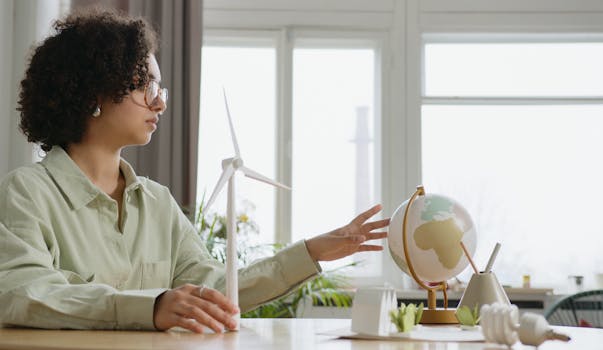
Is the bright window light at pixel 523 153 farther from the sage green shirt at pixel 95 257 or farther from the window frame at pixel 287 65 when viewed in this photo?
the sage green shirt at pixel 95 257

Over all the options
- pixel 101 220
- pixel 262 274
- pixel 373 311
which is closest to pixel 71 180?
pixel 101 220

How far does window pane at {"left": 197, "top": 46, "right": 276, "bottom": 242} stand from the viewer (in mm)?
4543

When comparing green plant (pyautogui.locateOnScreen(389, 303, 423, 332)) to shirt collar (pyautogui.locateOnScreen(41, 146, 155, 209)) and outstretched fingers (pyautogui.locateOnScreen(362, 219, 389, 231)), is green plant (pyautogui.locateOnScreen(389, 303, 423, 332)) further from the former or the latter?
shirt collar (pyautogui.locateOnScreen(41, 146, 155, 209))

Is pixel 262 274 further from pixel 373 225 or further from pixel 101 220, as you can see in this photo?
pixel 101 220

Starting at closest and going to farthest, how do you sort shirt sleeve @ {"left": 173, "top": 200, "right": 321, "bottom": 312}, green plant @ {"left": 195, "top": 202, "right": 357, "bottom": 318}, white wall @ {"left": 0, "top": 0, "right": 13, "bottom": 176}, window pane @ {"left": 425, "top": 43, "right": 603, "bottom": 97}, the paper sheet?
the paper sheet
shirt sleeve @ {"left": 173, "top": 200, "right": 321, "bottom": 312}
white wall @ {"left": 0, "top": 0, "right": 13, "bottom": 176}
green plant @ {"left": 195, "top": 202, "right": 357, "bottom": 318}
window pane @ {"left": 425, "top": 43, "right": 603, "bottom": 97}

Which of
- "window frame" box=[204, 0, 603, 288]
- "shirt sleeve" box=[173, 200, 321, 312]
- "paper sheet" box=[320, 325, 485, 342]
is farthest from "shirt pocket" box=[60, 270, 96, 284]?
"window frame" box=[204, 0, 603, 288]

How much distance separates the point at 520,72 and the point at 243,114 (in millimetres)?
1565

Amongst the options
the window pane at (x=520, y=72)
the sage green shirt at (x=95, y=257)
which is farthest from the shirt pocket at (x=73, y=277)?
the window pane at (x=520, y=72)

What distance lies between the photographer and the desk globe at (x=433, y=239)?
1.80 m

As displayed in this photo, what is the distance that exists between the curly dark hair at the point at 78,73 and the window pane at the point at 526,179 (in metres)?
2.81

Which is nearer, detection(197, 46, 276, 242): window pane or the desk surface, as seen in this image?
the desk surface

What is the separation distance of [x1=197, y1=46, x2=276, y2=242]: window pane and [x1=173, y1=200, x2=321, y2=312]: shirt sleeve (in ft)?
8.12

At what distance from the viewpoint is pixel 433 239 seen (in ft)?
5.92

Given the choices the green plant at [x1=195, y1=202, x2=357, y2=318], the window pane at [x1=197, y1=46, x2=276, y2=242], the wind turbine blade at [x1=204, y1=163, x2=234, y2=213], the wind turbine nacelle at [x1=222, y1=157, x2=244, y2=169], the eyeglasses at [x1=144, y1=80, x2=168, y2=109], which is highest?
the window pane at [x1=197, y1=46, x2=276, y2=242]
